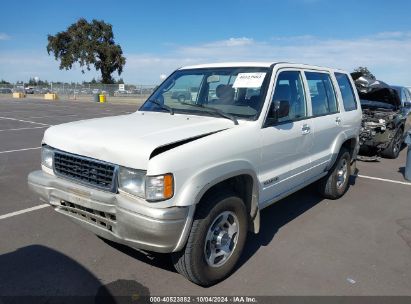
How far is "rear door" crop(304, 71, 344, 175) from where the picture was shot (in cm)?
485

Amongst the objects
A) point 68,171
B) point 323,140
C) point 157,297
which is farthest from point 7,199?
point 323,140

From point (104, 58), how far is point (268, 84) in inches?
2241

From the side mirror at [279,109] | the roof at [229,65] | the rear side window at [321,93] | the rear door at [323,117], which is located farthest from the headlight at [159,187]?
the rear side window at [321,93]

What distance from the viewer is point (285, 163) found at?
4.23m

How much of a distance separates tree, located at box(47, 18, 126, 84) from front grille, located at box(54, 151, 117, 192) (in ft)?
183

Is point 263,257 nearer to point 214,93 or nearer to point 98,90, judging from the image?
point 214,93

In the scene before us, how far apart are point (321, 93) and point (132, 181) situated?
329cm

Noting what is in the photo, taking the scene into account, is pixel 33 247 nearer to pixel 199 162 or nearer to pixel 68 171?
pixel 68 171

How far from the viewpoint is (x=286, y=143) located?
415 cm

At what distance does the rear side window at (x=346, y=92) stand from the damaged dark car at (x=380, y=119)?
10.6 ft

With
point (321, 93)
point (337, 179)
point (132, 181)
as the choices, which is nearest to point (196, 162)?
point (132, 181)

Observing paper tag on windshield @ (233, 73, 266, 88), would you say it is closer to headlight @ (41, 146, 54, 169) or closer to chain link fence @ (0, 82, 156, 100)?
headlight @ (41, 146, 54, 169)

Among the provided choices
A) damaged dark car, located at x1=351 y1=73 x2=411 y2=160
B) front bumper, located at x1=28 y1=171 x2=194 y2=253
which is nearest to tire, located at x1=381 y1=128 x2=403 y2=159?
damaged dark car, located at x1=351 y1=73 x2=411 y2=160

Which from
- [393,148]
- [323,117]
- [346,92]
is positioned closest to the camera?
[323,117]
